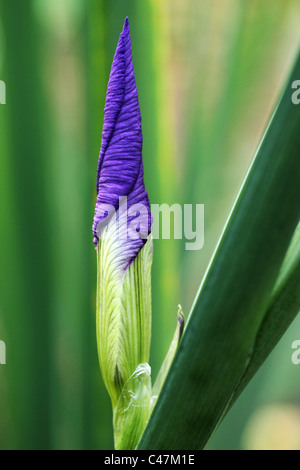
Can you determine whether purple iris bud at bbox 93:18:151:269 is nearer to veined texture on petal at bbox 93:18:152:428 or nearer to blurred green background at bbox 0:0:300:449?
veined texture on petal at bbox 93:18:152:428

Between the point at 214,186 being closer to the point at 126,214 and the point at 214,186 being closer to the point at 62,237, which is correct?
the point at 62,237

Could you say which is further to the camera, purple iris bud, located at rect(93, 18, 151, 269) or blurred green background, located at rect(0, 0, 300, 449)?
blurred green background, located at rect(0, 0, 300, 449)

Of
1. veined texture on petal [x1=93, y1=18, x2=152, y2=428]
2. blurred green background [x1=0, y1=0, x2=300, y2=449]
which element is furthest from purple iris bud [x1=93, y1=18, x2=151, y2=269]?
blurred green background [x1=0, y1=0, x2=300, y2=449]

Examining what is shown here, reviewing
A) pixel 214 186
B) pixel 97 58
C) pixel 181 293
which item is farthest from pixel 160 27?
pixel 181 293

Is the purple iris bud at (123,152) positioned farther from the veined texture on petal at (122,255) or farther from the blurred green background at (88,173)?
the blurred green background at (88,173)

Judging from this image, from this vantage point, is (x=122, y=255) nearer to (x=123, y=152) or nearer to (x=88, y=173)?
(x=123, y=152)

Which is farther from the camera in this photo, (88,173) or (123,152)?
(88,173)

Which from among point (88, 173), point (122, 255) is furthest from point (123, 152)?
point (88, 173)
